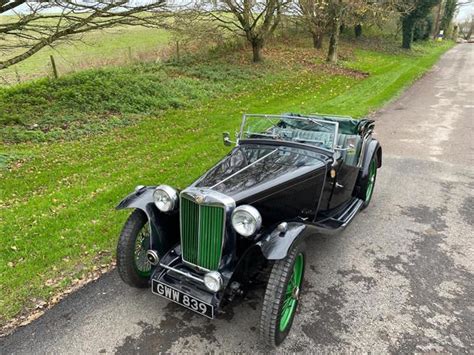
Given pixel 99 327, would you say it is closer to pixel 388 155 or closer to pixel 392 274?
pixel 392 274

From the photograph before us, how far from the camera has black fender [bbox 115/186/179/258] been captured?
11.4ft

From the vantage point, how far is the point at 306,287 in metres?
3.74

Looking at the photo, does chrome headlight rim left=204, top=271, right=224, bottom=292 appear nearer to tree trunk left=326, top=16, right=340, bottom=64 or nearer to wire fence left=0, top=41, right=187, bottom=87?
wire fence left=0, top=41, right=187, bottom=87

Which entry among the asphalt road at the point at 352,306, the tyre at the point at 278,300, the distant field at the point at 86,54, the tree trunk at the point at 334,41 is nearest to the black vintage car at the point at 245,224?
the tyre at the point at 278,300

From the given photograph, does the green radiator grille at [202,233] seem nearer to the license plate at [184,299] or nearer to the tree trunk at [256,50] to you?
the license plate at [184,299]

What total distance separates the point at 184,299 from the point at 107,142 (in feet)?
20.8

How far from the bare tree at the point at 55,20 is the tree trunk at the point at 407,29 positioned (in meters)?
24.7

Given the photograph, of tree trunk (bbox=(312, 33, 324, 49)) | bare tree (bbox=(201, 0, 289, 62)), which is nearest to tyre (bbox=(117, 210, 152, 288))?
bare tree (bbox=(201, 0, 289, 62))

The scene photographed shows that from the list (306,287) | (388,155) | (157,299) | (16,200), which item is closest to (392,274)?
(306,287)

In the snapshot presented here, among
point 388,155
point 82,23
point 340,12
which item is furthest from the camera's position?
point 340,12

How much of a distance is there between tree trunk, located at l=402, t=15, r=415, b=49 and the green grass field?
1426 centimetres

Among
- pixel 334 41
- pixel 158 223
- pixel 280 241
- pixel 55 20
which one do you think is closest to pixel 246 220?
pixel 280 241

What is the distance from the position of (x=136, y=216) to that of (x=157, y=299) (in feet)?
2.78

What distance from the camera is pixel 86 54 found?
58.7 feet
